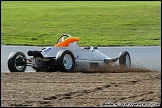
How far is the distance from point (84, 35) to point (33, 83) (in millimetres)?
21726

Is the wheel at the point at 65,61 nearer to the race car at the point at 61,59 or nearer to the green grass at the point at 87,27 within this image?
the race car at the point at 61,59

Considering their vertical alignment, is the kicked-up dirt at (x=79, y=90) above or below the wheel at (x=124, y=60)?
below

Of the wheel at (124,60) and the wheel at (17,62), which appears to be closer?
the wheel at (17,62)

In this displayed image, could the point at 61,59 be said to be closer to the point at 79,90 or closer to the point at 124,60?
the point at 124,60

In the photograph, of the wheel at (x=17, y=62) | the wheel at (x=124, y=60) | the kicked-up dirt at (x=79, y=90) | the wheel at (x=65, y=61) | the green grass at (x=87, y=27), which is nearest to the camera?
the kicked-up dirt at (x=79, y=90)

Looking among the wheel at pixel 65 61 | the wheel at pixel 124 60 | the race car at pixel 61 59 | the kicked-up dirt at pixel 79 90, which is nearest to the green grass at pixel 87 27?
the wheel at pixel 124 60

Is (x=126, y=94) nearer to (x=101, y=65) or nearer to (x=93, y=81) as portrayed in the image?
(x=93, y=81)

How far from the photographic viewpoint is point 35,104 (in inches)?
340

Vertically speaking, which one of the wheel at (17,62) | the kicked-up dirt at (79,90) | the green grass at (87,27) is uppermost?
the green grass at (87,27)

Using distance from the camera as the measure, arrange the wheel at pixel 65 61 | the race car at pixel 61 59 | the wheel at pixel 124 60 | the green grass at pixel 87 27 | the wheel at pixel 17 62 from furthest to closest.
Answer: the green grass at pixel 87 27
the wheel at pixel 124 60
the wheel at pixel 17 62
the race car at pixel 61 59
the wheel at pixel 65 61

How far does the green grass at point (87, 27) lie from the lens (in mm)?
29403

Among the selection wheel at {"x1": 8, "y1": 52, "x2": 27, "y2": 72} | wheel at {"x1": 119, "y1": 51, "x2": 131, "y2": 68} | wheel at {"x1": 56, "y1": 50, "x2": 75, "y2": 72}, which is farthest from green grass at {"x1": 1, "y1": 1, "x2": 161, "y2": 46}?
wheel at {"x1": 56, "y1": 50, "x2": 75, "y2": 72}

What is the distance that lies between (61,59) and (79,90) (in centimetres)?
383

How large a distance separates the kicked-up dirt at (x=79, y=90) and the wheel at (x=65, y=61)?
2.30 ft
